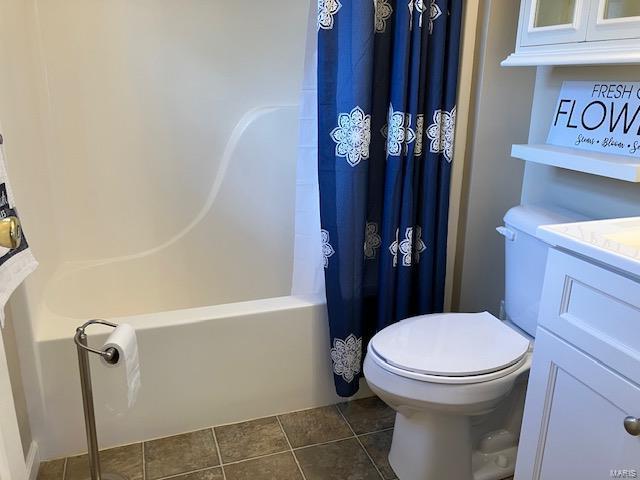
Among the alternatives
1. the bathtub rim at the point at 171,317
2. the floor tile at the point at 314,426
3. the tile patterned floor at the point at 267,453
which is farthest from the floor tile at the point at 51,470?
the floor tile at the point at 314,426

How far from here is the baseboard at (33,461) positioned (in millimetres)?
1594

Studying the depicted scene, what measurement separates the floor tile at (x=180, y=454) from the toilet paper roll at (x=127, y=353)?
18.3 inches

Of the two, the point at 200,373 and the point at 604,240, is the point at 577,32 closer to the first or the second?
the point at 604,240

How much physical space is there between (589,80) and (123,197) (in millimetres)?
1875

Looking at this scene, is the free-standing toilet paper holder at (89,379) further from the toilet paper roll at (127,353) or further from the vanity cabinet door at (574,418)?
the vanity cabinet door at (574,418)

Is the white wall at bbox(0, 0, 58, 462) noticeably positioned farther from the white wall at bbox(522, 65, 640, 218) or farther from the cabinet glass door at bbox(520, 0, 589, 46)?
the white wall at bbox(522, 65, 640, 218)

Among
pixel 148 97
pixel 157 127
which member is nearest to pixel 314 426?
pixel 157 127

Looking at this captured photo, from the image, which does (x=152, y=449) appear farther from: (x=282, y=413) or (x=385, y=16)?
(x=385, y=16)

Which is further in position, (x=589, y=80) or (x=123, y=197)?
(x=123, y=197)

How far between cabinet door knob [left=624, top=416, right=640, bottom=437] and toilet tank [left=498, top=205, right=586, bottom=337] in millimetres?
668

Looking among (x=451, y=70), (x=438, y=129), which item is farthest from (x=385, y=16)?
(x=438, y=129)

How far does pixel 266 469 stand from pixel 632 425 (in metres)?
1.12

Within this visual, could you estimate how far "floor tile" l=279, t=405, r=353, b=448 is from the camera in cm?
188

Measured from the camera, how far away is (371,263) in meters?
1.98
